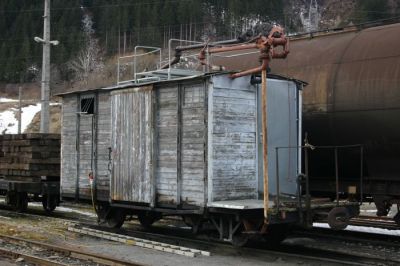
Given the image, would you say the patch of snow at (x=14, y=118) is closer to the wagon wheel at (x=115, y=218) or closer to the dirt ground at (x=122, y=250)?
the dirt ground at (x=122, y=250)

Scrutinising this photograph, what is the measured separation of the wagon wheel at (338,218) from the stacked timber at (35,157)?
31.4 ft

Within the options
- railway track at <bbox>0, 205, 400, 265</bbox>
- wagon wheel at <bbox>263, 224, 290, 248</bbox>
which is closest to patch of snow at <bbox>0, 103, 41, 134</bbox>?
railway track at <bbox>0, 205, 400, 265</bbox>

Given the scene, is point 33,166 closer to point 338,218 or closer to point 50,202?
point 50,202

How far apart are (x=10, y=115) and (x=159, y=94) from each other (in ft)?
208

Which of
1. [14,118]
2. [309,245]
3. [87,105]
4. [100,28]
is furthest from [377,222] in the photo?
[100,28]

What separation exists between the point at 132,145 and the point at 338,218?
4.46m

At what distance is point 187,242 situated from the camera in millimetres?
11367

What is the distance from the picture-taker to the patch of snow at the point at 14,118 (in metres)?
62.9

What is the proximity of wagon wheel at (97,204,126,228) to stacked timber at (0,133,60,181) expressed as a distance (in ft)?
13.1

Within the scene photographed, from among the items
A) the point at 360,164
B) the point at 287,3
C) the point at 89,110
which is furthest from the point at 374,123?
the point at 287,3

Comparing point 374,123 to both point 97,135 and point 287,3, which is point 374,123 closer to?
point 97,135

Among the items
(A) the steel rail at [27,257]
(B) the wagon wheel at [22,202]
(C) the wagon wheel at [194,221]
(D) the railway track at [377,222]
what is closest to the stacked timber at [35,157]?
(B) the wagon wheel at [22,202]

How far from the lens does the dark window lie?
42.1ft

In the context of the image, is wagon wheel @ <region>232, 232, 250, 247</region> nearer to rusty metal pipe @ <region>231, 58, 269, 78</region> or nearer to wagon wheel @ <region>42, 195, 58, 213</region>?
rusty metal pipe @ <region>231, 58, 269, 78</region>
